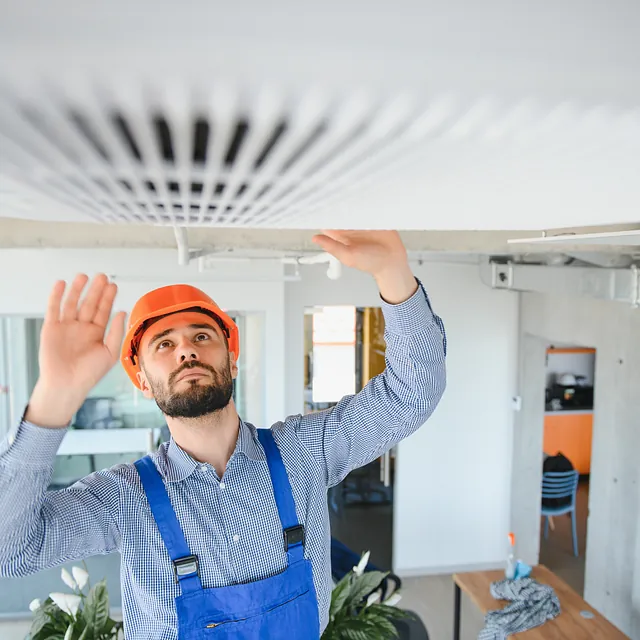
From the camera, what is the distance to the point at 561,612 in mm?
3555

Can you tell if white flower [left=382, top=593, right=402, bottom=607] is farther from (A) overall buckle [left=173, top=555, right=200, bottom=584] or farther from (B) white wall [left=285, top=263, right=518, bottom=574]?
(B) white wall [left=285, top=263, right=518, bottom=574]

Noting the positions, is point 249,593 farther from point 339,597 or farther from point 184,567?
point 339,597

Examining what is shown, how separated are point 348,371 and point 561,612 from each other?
3.20m

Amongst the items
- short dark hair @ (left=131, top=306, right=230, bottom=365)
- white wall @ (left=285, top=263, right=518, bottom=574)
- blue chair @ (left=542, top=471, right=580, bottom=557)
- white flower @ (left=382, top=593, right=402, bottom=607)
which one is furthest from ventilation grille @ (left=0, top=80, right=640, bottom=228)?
blue chair @ (left=542, top=471, right=580, bottom=557)

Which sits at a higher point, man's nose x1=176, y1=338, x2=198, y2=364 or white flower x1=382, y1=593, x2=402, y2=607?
man's nose x1=176, y1=338, x2=198, y2=364

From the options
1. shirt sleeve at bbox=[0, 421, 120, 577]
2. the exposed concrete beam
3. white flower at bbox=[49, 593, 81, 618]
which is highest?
the exposed concrete beam

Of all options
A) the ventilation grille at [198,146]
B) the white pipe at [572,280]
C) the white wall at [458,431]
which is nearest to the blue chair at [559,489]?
the white wall at [458,431]

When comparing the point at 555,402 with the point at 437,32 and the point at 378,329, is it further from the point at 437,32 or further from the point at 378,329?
the point at 437,32

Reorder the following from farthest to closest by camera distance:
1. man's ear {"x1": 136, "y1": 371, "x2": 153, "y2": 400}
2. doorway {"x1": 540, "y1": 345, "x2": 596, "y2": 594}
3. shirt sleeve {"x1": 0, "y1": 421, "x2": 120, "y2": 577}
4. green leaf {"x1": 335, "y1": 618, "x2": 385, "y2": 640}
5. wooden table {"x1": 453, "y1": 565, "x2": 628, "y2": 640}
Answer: doorway {"x1": 540, "y1": 345, "x2": 596, "y2": 594}
wooden table {"x1": 453, "y1": 565, "x2": 628, "y2": 640}
green leaf {"x1": 335, "y1": 618, "x2": 385, "y2": 640}
man's ear {"x1": 136, "y1": 371, "x2": 153, "y2": 400}
shirt sleeve {"x1": 0, "y1": 421, "x2": 120, "y2": 577}

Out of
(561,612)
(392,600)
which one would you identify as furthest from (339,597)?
(561,612)

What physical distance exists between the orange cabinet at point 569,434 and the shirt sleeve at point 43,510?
266 inches

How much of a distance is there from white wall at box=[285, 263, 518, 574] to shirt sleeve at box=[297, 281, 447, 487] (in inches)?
150

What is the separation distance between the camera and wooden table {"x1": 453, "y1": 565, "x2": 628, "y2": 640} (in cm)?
332

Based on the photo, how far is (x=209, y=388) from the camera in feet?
4.48
